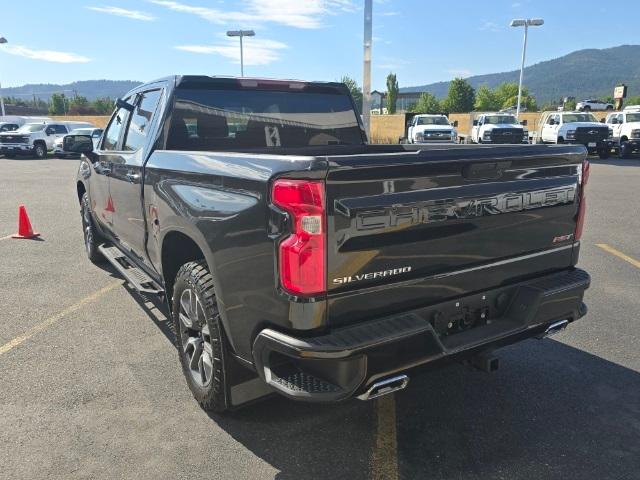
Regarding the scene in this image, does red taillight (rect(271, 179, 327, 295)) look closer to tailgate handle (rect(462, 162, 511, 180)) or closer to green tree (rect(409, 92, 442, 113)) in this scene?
tailgate handle (rect(462, 162, 511, 180))

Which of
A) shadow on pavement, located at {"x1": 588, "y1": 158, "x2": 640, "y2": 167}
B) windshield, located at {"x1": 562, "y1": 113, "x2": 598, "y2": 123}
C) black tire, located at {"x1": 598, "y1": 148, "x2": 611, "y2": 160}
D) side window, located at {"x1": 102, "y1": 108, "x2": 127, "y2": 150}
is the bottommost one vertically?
shadow on pavement, located at {"x1": 588, "y1": 158, "x2": 640, "y2": 167}

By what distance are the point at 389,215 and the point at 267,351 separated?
0.83 m

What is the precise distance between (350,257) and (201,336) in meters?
1.34

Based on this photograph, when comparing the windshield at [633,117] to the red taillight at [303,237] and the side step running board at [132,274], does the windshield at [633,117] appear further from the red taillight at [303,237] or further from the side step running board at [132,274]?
the red taillight at [303,237]

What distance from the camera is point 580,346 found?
4.11m

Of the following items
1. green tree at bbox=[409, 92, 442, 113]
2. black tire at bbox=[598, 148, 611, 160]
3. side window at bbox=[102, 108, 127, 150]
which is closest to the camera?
side window at bbox=[102, 108, 127, 150]

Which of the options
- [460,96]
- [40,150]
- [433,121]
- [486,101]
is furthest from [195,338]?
[486,101]

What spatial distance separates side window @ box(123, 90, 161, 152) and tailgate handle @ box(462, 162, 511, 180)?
2.55 metres

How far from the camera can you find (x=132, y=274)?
4.39 m

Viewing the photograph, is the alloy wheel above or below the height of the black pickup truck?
below

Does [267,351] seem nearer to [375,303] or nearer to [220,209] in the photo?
[375,303]

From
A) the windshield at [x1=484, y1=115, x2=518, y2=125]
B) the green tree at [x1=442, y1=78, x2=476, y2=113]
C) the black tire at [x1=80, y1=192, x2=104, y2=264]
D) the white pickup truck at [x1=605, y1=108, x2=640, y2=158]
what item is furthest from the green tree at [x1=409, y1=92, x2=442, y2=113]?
the black tire at [x1=80, y1=192, x2=104, y2=264]

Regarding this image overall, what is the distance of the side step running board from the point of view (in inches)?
155

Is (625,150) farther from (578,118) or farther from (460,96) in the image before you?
(460,96)
